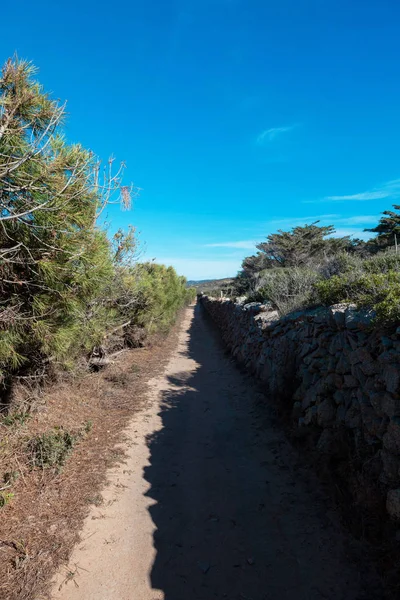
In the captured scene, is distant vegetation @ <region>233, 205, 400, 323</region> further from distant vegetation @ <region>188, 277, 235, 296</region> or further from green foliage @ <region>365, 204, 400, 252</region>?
distant vegetation @ <region>188, 277, 235, 296</region>

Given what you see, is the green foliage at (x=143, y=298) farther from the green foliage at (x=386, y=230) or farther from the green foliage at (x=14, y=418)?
the green foliage at (x=386, y=230)

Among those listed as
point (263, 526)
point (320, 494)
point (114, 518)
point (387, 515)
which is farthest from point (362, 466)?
point (114, 518)

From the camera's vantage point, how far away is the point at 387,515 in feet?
9.64

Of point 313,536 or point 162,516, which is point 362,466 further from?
point 162,516

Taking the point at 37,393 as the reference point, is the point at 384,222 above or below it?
above

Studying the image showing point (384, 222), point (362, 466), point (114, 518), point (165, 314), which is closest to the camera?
point (362, 466)

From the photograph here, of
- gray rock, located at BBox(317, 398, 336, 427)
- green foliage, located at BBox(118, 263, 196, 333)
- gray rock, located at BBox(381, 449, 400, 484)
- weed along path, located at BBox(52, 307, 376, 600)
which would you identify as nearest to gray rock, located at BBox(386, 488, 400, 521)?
gray rock, located at BBox(381, 449, 400, 484)

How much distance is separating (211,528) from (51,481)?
2.05 meters

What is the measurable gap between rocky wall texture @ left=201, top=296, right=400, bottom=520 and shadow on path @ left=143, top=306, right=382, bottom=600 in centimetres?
68

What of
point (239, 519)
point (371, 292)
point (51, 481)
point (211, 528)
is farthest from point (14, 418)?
point (371, 292)

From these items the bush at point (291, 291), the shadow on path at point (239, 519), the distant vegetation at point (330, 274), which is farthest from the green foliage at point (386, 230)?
the shadow on path at point (239, 519)

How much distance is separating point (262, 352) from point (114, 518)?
5.48 meters

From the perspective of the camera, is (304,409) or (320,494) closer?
(320,494)

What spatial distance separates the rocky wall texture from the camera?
3098 millimetres
